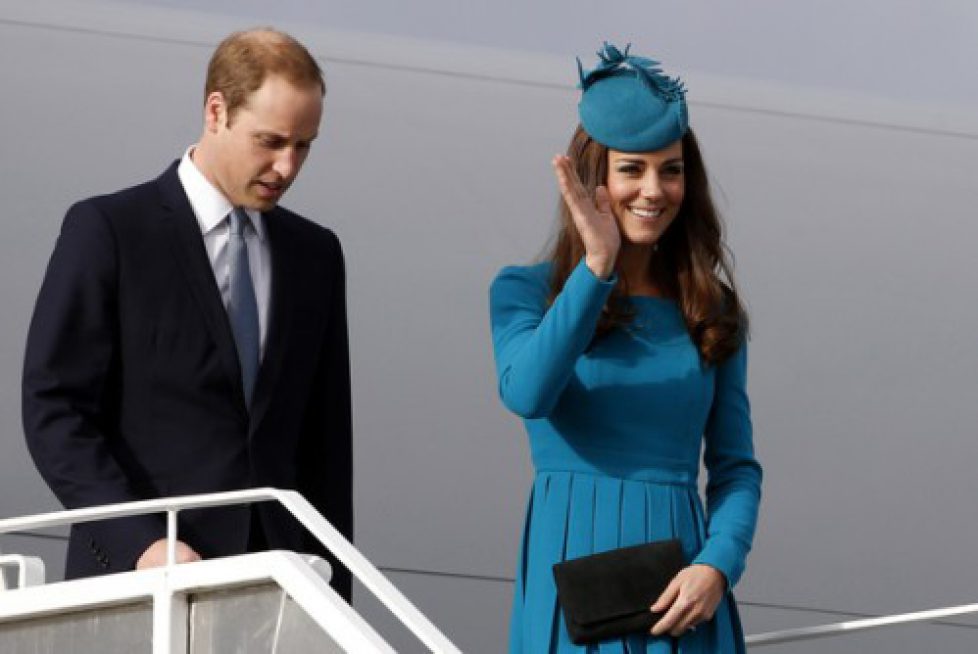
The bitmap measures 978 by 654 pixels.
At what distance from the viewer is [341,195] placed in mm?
7215

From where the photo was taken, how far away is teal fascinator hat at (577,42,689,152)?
3.25 meters

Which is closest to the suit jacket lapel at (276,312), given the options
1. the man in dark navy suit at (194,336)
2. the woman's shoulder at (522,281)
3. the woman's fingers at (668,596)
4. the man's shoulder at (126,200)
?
the man in dark navy suit at (194,336)

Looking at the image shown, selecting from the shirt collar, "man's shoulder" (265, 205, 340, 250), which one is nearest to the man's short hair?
the shirt collar

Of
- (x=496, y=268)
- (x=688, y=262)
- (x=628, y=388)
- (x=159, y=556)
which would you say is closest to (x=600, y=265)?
(x=628, y=388)

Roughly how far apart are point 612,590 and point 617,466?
21 centimetres

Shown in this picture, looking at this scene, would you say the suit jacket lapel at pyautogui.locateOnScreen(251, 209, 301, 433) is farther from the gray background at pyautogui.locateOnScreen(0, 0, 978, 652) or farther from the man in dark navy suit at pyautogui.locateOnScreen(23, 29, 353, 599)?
the gray background at pyautogui.locateOnScreen(0, 0, 978, 652)

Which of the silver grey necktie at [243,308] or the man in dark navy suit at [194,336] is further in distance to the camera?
the silver grey necktie at [243,308]

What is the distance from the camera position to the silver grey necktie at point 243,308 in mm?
3314

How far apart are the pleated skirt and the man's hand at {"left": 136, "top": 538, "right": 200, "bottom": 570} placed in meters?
0.53

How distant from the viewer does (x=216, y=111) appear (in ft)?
10.7

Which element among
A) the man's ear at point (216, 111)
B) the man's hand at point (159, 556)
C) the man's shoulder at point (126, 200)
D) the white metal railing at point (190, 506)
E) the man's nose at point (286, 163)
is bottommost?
the man's hand at point (159, 556)

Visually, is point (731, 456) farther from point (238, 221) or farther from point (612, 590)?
point (238, 221)

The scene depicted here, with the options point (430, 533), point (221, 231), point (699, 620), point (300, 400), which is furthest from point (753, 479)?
point (430, 533)

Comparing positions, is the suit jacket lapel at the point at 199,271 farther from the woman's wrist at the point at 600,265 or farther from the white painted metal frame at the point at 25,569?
the woman's wrist at the point at 600,265
